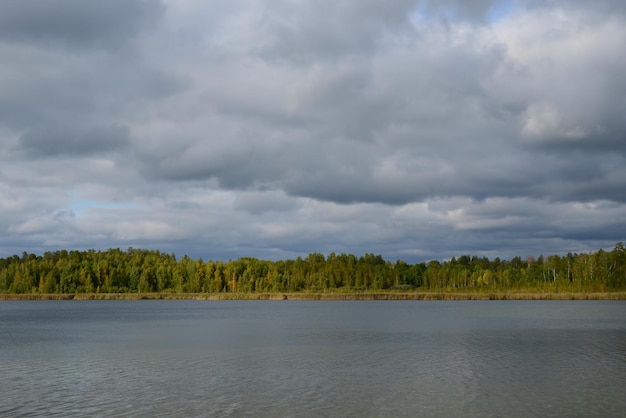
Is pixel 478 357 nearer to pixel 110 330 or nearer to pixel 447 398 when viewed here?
pixel 447 398

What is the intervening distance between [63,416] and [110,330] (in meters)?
56.3

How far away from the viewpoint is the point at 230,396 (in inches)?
1291

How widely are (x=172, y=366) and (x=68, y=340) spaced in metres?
Result: 27.8

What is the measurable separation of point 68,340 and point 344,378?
39.9m

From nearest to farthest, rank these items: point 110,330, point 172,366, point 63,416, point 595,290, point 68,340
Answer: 1. point 63,416
2. point 172,366
3. point 68,340
4. point 110,330
5. point 595,290

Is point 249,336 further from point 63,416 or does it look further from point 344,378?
point 63,416

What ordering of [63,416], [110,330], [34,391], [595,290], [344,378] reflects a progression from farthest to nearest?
[595,290] → [110,330] → [344,378] → [34,391] → [63,416]

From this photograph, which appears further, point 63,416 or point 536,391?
point 536,391

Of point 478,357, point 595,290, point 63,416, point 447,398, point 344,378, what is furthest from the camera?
point 595,290

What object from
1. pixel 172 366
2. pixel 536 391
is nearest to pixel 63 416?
pixel 172 366

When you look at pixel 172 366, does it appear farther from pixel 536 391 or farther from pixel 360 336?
pixel 360 336

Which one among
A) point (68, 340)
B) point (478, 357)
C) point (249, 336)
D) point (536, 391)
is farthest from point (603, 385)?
point (68, 340)

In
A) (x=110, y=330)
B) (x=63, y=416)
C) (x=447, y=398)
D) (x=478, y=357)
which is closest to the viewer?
(x=63, y=416)

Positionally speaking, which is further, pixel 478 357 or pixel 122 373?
pixel 478 357
